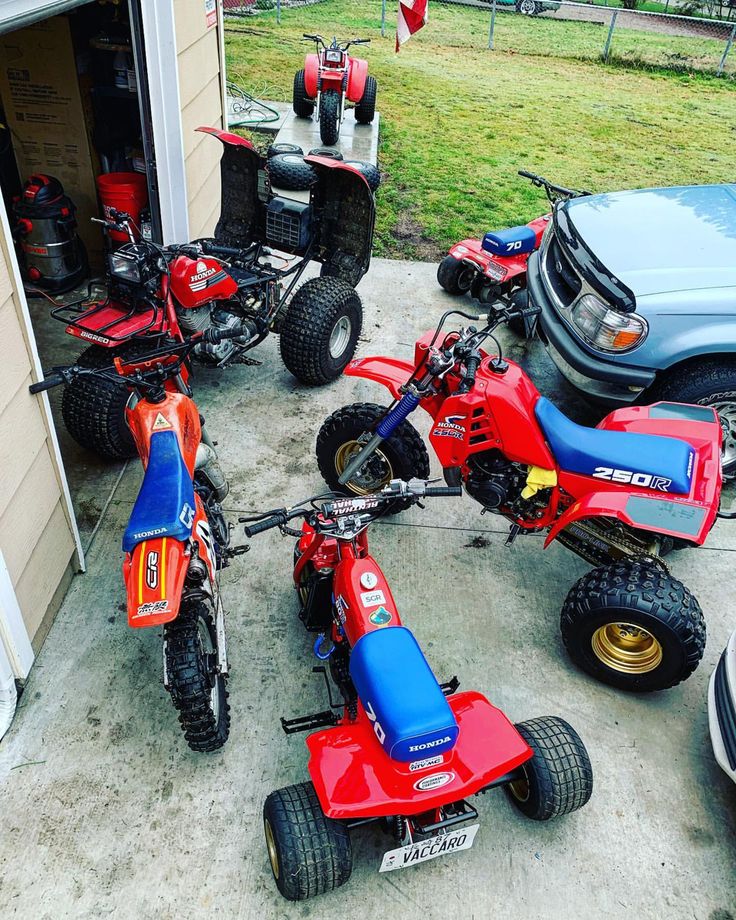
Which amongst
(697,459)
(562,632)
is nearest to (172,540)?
(562,632)

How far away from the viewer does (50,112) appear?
630 centimetres

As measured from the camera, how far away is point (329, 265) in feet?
19.1

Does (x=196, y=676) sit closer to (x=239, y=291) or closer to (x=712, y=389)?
(x=239, y=291)

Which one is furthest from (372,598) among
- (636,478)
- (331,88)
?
(331,88)

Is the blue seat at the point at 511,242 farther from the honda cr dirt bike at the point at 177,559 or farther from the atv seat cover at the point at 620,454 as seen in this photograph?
the honda cr dirt bike at the point at 177,559

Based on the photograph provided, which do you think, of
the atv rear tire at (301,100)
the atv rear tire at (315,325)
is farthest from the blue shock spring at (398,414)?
the atv rear tire at (301,100)

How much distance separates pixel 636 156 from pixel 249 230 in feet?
26.1

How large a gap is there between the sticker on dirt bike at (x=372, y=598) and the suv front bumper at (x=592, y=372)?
8.17 feet

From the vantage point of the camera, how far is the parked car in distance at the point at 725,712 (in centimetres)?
298

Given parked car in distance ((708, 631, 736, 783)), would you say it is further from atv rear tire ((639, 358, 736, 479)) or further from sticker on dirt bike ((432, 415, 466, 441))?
atv rear tire ((639, 358, 736, 479))

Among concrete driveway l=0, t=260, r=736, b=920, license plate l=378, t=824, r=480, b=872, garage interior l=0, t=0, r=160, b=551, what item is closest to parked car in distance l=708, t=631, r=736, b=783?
concrete driveway l=0, t=260, r=736, b=920

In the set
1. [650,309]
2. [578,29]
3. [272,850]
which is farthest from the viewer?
[578,29]

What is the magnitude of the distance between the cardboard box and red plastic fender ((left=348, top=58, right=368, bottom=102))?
203 inches

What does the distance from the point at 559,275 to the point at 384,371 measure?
6.53 feet
